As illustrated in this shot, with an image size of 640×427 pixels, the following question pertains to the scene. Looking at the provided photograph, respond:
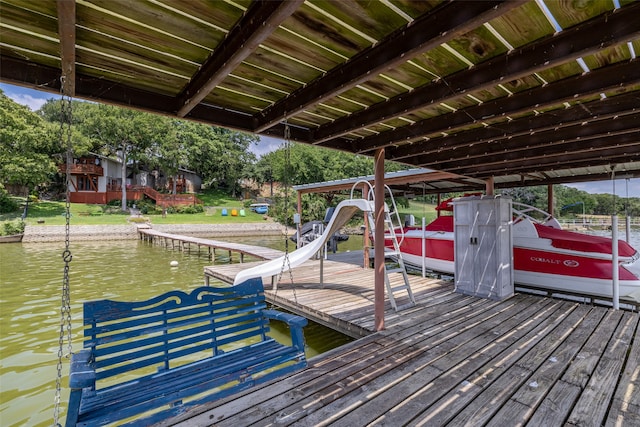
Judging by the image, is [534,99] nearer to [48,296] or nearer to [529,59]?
[529,59]

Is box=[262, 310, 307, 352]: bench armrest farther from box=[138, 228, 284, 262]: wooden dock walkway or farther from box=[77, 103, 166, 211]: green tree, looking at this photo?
box=[77, 103, 166, 211]: green tree

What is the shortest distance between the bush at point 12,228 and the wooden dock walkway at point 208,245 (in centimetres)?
576

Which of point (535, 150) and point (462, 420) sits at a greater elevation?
point (535, 150)

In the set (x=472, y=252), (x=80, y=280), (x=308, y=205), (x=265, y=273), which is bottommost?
(x=80, y=280)

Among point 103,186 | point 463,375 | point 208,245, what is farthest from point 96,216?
point 463,375

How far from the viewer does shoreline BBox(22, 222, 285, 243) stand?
17500 mm

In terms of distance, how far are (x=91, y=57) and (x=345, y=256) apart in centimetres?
987

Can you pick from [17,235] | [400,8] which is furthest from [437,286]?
[17,235]

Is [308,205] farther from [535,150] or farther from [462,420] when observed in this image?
[462,420]

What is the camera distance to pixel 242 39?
176cm

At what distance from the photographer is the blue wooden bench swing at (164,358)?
6.64ft

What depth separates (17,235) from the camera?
55.1 ft

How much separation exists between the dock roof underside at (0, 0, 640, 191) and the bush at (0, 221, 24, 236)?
20904 millimetres

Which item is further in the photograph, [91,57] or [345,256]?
[345,256]
